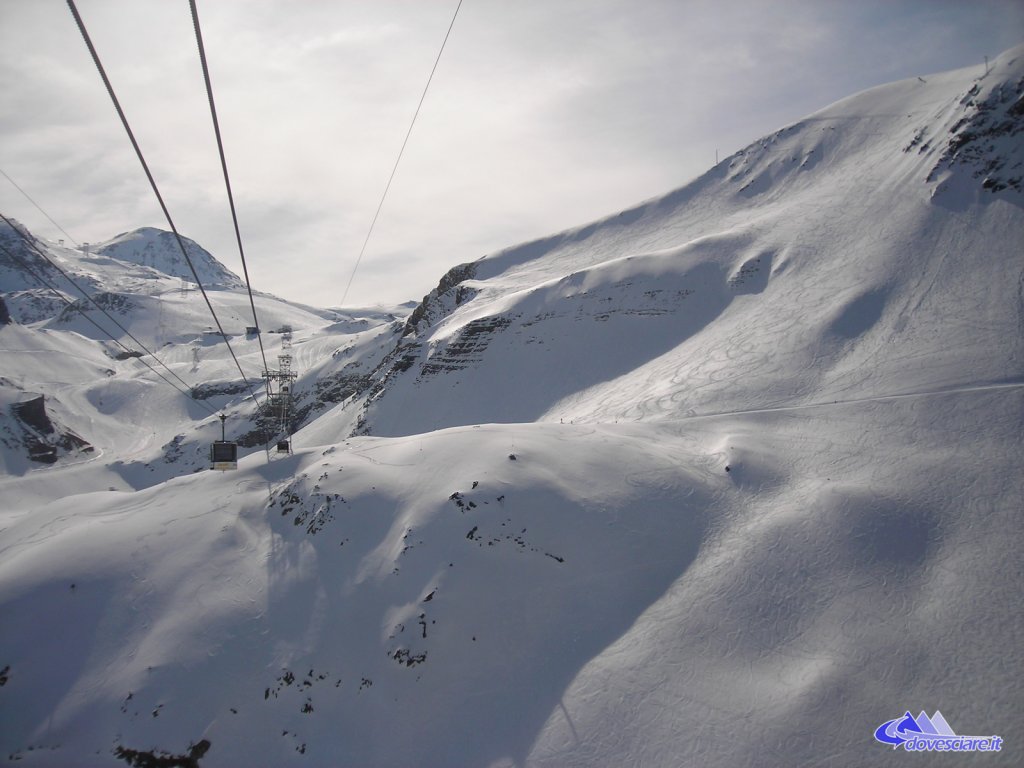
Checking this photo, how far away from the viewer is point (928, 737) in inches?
404

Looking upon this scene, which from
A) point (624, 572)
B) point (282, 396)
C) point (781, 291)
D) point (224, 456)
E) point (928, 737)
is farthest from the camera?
point (282, 396)

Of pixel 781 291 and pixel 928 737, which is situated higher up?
pixel 781 291

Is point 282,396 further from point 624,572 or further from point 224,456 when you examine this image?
point 624,572

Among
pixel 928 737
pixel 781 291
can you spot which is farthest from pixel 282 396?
pixel 928 737

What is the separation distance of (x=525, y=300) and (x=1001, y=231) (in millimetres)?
34005

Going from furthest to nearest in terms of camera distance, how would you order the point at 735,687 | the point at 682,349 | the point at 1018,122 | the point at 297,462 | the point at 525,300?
the point at 525,300
the point at 682,349
the point at 1018,122
the point at 297,462
the point at 735,687

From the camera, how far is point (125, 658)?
14.2 metres

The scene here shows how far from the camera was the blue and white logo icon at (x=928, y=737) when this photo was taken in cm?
992

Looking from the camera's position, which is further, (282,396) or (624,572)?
(282,396)

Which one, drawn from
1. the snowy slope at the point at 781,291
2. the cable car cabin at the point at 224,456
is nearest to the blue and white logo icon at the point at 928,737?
the snowy slope at the point at 781,291

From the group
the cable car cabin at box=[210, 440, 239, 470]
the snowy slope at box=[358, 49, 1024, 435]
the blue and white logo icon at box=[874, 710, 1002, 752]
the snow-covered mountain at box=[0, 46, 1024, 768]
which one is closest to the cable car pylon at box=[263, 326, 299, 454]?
the snowy slope at box=[358, 49, 1024, 435]

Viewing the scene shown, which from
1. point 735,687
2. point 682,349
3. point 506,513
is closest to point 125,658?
point 506,513

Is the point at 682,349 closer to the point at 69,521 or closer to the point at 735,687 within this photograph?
the point at 735,687

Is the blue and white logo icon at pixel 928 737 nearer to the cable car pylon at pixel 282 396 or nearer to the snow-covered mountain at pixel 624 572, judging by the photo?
the snow-covered mountain at pixel 624 572
